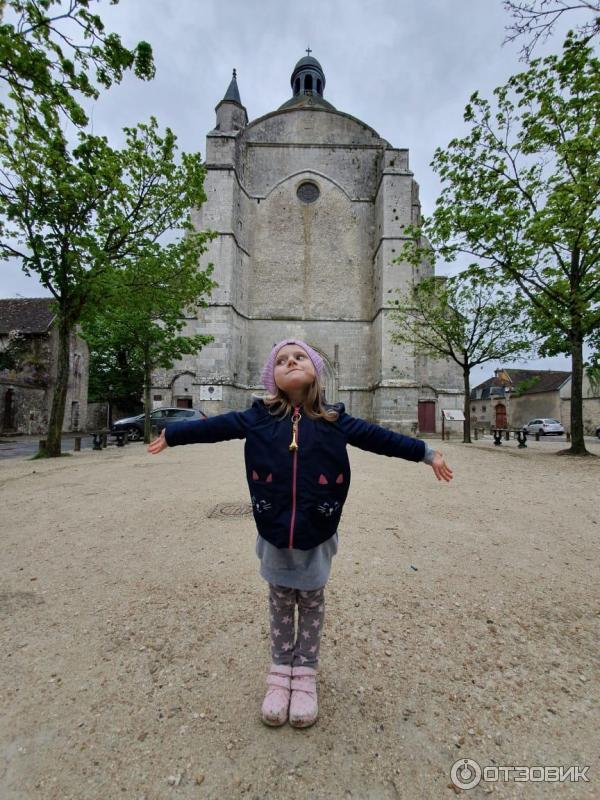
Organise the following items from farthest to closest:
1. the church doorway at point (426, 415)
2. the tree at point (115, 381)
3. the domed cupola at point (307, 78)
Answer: the domed cupola at point (307, 78) → the tree at point (115, 381) → the church doorway at point (426, 415)

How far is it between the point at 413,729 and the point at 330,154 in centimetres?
2833

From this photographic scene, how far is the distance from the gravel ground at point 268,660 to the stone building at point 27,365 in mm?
18785

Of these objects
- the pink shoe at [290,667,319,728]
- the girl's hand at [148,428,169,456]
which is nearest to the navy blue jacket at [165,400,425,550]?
the girl's hand at [148,428,169,456]

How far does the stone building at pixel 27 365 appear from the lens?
19359mm

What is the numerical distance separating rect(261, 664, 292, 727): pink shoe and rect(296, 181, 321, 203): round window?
26.3m

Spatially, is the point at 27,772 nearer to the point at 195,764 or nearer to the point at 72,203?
the point at 195,764

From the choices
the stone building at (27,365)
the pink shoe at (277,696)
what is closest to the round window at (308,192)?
the stone building at (27,365)

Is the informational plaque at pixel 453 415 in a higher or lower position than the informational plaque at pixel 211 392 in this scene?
lower

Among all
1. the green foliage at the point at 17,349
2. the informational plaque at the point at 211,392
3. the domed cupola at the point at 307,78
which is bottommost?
the informational plaque at the point at 211,392

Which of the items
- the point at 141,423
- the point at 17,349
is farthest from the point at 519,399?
the point at 17,349

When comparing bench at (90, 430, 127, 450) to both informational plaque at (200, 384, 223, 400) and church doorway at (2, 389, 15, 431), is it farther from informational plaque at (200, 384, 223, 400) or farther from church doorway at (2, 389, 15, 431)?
church doorway at (2, 389, 15, 431)

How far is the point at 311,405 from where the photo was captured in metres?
1.81

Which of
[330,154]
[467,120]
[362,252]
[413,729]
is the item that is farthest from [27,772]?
[330,154]

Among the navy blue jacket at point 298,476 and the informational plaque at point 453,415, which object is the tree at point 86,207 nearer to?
the navy blue jacket at point 298,476
